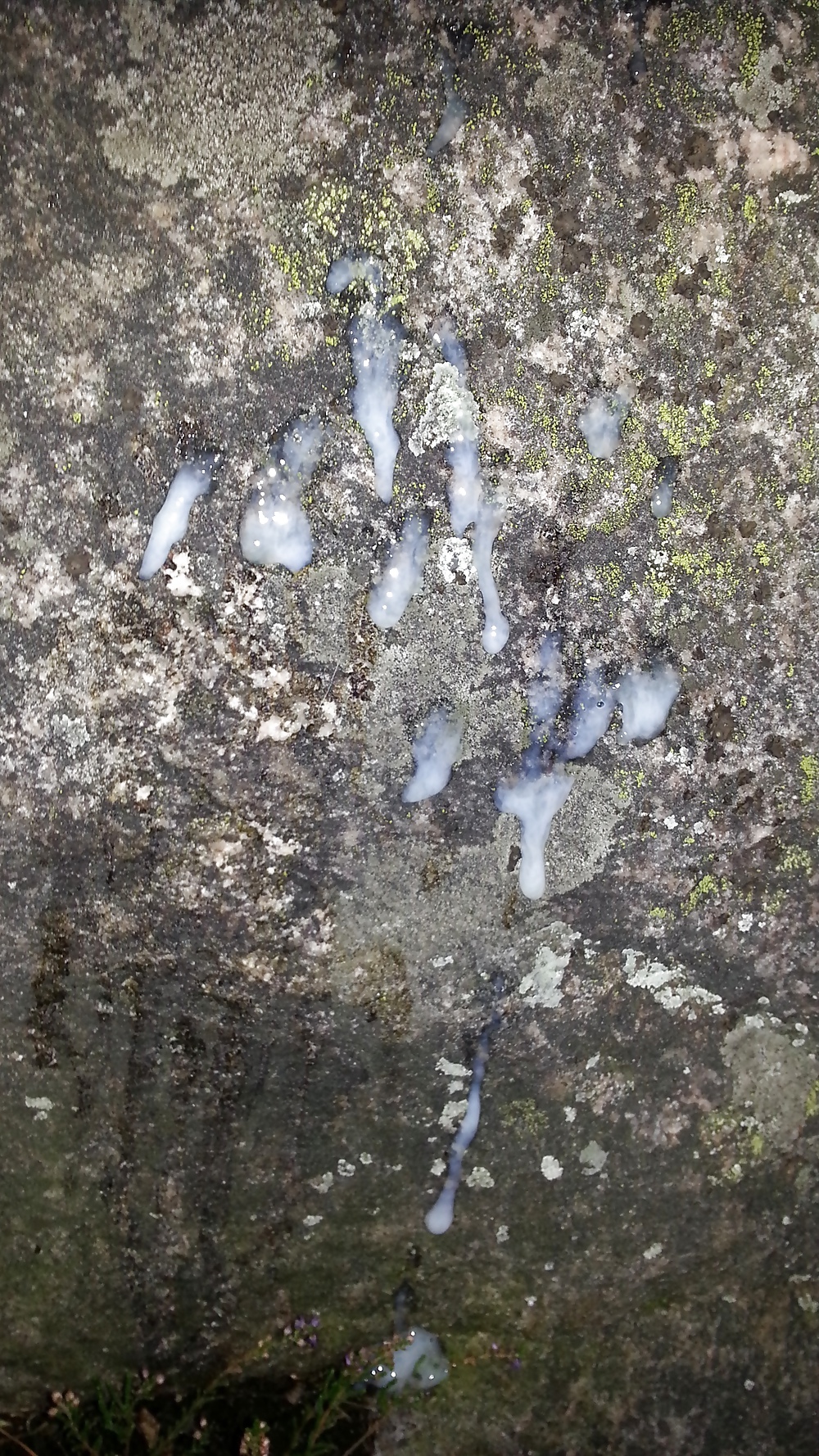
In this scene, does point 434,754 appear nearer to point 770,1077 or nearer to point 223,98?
point 770,1077

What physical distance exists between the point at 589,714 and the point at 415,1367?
1188 mm

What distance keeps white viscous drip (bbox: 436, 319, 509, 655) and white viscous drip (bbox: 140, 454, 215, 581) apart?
36 centimetres

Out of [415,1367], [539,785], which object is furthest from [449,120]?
[415,1367]

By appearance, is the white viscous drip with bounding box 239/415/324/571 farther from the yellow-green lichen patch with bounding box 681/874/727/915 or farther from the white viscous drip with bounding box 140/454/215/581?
the yellow-green lichen patch with bounding box 681/874/727/915

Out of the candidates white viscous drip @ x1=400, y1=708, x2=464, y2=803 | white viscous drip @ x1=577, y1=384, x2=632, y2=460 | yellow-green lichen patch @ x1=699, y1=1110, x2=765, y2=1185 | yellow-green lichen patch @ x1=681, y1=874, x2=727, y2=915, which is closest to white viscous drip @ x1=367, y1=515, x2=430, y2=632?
white viscous drip @ x1=400, y1=708, x2=464, y2=803

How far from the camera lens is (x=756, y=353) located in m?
1.38

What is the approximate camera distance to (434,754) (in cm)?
144

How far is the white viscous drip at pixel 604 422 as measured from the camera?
1.37m

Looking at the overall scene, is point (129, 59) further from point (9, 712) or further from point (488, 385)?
point (9, 712)

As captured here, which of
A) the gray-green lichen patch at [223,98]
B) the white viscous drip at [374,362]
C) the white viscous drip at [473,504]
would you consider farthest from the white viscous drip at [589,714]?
the gray-green lichen patch at [223,98]

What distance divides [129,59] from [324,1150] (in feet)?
5.36

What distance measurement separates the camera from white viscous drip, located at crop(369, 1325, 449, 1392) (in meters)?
1.63

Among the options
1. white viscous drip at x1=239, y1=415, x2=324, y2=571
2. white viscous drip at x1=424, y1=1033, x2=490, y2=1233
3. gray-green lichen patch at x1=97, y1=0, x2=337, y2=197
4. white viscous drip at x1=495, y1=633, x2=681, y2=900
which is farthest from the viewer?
white viscous drip at x1=424, y1=1033, x2=490, y2=1233

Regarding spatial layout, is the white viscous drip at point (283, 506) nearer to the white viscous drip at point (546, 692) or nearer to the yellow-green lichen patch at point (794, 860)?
the white viscous drip at point (546, 692)
